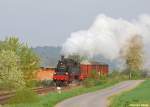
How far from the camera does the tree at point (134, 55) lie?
10347cm

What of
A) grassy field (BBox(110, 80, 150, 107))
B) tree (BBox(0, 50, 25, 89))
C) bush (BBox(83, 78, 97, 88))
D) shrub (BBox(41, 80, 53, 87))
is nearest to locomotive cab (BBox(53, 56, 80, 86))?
bush (BBox(83, 78, 97, 88))

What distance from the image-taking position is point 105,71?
88.1 metres

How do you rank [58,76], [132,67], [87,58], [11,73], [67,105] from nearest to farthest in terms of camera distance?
[67,105] → [11,73] → [58,76] → [87,58] → [132,67]

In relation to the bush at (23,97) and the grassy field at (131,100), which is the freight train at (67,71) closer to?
the grassy field at (131,100)

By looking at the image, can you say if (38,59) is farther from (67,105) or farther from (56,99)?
(67,105)

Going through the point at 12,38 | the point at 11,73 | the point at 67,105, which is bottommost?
the point at 67,105

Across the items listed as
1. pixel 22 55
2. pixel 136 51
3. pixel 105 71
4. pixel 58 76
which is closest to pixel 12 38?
pixel 22 55

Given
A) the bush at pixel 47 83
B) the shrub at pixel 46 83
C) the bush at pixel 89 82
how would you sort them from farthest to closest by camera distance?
1. the shrub at pixel 46 83
2. the bush at pixel 47 83
3. the bush at pixel 89 82

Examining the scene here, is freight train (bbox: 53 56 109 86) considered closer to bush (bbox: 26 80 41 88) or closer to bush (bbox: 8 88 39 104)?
bush (bbox: 26 80 41 88)

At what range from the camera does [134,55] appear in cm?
10488

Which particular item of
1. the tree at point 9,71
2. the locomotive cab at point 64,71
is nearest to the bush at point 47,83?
the locomotive cab at point 64,71

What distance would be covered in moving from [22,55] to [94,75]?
12.1 m

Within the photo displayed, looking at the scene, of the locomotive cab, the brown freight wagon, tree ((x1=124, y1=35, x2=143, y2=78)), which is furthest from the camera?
tree ((x1=124, y1=35, x2=143, y2=78))

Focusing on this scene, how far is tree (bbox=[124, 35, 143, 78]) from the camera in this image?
339ft
